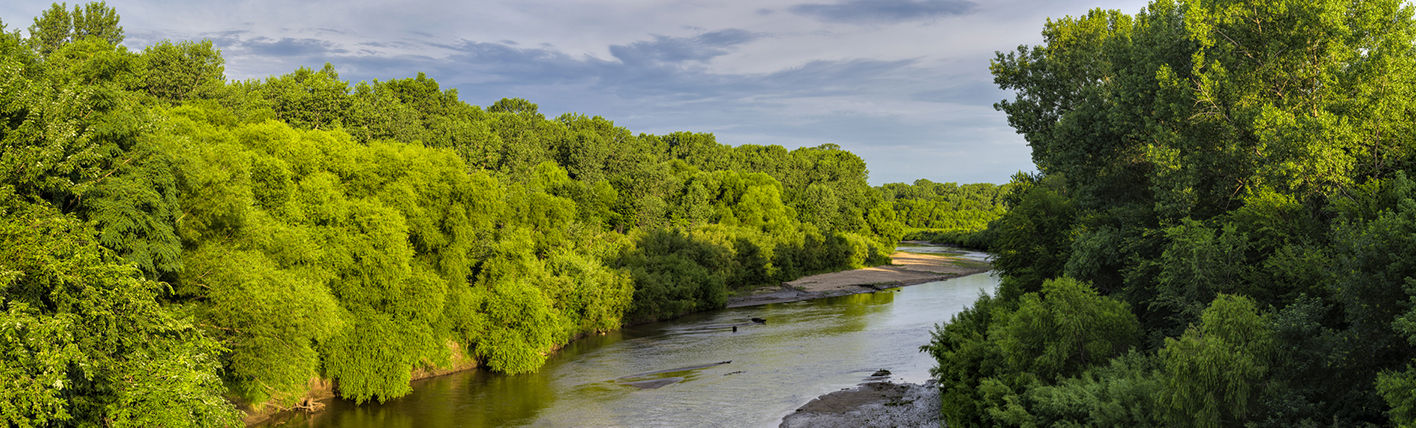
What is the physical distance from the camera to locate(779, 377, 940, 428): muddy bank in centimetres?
3069

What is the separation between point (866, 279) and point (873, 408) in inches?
2460

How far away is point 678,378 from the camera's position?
40.1 metres

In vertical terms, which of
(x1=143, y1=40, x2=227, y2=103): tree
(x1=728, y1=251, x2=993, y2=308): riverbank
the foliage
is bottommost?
(x1=728, y1=251, x2=993, y2=308): riverbank

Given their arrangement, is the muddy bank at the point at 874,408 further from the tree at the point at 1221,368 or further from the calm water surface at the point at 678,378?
the tree at the point at 1221,368

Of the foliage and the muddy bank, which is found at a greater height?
the foliage

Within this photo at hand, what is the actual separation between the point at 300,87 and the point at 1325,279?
59311mm

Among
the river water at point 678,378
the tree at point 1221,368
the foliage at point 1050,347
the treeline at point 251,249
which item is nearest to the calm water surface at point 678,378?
the river water at point 678,378

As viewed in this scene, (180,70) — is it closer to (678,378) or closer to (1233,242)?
(678,378)

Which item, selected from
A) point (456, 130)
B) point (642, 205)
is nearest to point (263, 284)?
point (456, 130)

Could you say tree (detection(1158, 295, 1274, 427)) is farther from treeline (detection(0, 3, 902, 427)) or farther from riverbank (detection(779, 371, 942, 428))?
treeline (detection(0, 3, 902, 427))

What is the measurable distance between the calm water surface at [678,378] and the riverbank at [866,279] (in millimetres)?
17469

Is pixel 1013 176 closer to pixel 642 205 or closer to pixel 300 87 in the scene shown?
pixel 300 87

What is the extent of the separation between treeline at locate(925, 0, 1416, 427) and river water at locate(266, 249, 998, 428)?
31.5 ft

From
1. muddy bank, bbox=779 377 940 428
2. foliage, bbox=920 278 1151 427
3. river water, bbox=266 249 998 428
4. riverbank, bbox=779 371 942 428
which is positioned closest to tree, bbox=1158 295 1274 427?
foliage, bbox=920 278 1151 427
